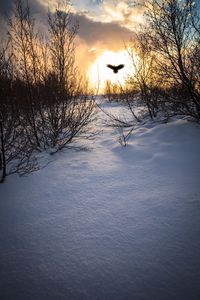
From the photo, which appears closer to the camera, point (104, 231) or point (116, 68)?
point (104, 231)

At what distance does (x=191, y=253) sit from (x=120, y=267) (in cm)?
61

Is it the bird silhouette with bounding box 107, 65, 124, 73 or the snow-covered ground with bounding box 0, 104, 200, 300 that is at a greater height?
the bird silhouette with bounding box 107, 65, 124, 73

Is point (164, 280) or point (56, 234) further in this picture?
point (56, 234)

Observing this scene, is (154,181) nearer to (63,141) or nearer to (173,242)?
(173,242)

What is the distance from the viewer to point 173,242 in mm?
1483

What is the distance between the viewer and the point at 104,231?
1667 millimetres

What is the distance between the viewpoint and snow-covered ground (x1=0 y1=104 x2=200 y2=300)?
1206 mm

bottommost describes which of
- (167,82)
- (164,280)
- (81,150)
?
(164,280)

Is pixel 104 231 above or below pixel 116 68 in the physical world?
below

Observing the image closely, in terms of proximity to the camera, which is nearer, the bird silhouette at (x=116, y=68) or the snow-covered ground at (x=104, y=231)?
the snow-covered ground at (x=104, y=231)

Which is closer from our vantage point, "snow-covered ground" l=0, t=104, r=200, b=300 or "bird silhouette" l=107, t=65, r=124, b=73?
"snow-covered ground" l=0, t=104, r=200, b=300

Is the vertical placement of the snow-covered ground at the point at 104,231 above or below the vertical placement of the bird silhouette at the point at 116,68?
below

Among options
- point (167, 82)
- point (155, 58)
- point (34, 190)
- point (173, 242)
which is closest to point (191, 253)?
point (173, 242)

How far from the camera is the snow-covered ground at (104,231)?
121cm
